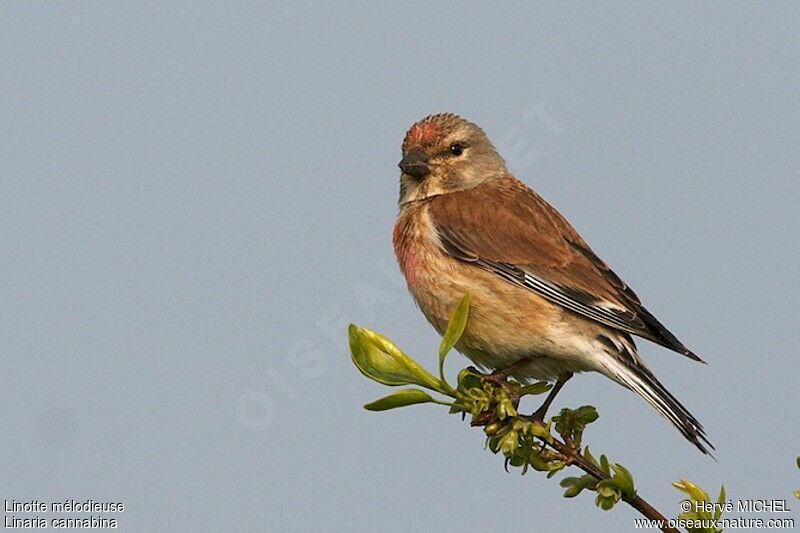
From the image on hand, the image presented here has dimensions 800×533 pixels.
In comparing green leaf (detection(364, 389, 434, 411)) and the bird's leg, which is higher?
the bird's leg

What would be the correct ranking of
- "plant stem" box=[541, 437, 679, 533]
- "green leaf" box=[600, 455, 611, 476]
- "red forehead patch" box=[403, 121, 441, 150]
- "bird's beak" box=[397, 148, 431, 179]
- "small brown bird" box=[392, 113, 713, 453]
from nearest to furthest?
"plant stem" box=[541, 437, 679, 533], "green leaf" box=[600, 455, 611, 476], "small brown bird" box=[392, 113, 713, 453], "bird's beak" box=[397, 148, 431, 179], "red forehead patch" box=[403, 121, 441, 150]

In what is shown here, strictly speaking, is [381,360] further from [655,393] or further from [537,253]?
[537,253]

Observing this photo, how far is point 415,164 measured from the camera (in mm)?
5316

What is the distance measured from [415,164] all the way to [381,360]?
262 centimetres

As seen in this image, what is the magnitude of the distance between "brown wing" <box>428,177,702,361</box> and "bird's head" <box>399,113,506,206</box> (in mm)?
143

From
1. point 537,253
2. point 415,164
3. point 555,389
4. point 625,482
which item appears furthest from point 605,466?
point 415,164

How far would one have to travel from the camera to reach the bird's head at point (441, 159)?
17.6 feet

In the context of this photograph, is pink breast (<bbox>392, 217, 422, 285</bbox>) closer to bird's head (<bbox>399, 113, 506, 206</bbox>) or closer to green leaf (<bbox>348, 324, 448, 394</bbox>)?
bird's head (<bbox>399, 113, 506, 206</bbox>)

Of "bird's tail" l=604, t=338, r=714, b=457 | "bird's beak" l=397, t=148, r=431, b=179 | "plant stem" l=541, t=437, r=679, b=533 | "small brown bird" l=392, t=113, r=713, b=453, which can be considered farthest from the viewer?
"bird's beak" l=397, t=148, r=431, b=179

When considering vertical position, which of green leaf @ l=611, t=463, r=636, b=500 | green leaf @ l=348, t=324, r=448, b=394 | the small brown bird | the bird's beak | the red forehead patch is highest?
the red forehead patch

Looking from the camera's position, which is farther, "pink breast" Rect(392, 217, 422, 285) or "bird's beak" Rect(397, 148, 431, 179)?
"bird's beak" Rect(397, 148, 431, 179)

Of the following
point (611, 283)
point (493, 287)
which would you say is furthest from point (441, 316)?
point (611, 283)

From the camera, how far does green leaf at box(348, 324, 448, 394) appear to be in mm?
2812

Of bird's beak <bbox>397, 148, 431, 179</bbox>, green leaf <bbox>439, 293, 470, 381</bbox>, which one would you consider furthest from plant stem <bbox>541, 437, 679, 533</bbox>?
bird's beak <bbox>397, 148, 431, 179</bbox>
